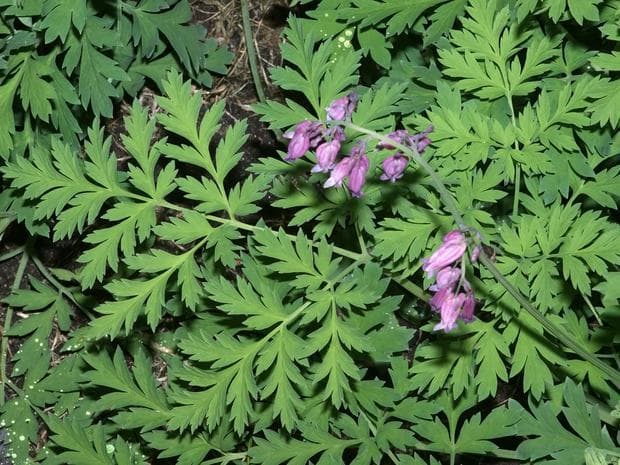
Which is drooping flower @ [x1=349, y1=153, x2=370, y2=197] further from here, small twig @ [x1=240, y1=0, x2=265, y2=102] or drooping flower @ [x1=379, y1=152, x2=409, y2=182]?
small twig @ [x1=240, y1=0, x2=265, y2=102]

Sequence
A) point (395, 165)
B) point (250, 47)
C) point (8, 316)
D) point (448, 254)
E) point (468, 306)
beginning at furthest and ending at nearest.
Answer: point (8, 316) < point (250, 47) < point (395, 165) < point (468, 306) < point (448, 254)

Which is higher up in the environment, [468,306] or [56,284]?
[468,306]

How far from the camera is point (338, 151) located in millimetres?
2623

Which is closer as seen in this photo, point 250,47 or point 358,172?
point 358,172

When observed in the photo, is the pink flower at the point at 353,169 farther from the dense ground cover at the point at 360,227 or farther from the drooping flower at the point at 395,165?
the dense ground cover at the point at 360,227

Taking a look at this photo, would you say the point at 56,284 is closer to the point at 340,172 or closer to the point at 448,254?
the point at 340,172

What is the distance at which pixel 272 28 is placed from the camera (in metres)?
4.48

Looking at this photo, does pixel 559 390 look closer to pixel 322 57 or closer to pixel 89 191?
pixel 322 57

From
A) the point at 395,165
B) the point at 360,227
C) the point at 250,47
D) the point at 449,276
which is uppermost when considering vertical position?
the point at 395,165

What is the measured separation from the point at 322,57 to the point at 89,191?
1102 mm

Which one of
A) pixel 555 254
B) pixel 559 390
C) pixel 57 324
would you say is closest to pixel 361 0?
pixel 555 254

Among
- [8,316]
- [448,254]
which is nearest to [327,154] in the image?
[448,254]

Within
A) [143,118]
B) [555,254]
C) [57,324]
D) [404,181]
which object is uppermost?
[143,118]

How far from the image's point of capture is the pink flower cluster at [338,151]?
8.34 feet
